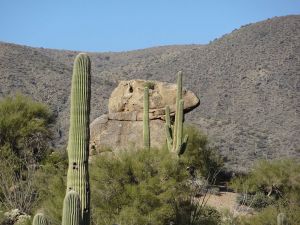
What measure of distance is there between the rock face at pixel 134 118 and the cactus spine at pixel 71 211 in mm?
14178

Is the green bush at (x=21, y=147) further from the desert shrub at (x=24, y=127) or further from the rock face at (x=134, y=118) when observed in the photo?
the rock face at (x=134, y=118)

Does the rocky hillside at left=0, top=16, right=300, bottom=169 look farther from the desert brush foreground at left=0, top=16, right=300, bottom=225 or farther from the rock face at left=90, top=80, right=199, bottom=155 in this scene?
the rock face at left=90, top=80, right=199, bottom=155

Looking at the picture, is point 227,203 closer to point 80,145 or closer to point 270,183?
point 270,183

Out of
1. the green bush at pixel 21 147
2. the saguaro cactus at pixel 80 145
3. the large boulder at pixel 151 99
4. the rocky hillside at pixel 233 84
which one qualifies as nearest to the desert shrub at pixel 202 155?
the large boulder at pixel 151 99

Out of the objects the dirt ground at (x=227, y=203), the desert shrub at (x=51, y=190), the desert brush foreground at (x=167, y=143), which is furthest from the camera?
the dirt ground at (x=227, y=203)

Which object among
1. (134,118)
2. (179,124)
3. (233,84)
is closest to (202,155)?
(134,118)

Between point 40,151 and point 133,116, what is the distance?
391 centimetres

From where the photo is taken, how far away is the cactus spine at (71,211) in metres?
8.45

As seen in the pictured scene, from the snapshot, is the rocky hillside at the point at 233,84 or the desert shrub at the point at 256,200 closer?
the desert shrub at the point at 256,200

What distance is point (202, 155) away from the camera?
25562 millimetres

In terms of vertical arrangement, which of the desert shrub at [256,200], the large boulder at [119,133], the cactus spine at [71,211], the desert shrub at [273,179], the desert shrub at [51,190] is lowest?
the desert shrub at [256,200]

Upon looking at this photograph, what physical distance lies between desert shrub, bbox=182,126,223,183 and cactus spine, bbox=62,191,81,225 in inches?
644

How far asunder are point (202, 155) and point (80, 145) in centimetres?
1656

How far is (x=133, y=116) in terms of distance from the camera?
23.7 m
